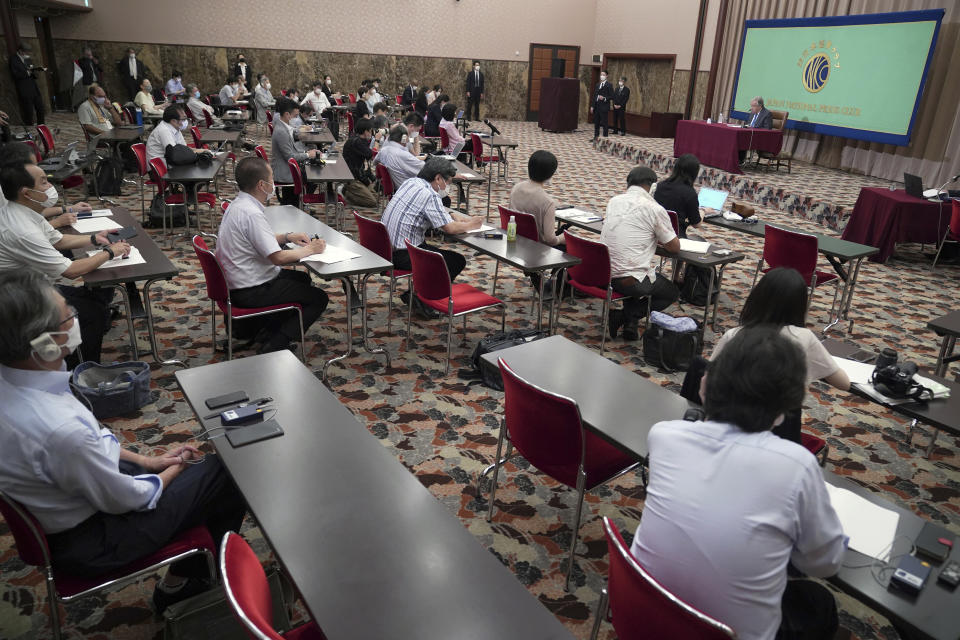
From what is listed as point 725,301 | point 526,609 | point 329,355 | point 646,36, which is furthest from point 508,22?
point 526,609

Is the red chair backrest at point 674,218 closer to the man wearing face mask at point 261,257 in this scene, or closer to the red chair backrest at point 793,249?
the red chair backrest at point 793,249

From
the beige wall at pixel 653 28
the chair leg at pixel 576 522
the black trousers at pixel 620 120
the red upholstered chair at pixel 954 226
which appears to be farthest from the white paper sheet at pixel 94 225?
the beige wall at pixel 653 28

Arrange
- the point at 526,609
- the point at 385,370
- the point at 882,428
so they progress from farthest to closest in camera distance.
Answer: the point at 385,370, the point at 882,428, the point at 526,609

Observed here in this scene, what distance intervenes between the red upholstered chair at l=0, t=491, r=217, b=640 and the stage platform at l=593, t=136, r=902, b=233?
9104mm

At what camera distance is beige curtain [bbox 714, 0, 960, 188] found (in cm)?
995

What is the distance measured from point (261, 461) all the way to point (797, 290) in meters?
2.11

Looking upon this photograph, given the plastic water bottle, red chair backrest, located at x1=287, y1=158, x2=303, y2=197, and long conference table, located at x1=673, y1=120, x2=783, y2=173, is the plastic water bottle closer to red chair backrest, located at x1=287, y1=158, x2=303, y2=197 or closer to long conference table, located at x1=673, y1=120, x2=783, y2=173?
red chair backrest, located at x1=287, y1=158, x2=303, y2=197

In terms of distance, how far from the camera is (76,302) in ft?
12.1

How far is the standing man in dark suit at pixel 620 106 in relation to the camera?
1689cm

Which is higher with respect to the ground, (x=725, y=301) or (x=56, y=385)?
(x=56, y=385)

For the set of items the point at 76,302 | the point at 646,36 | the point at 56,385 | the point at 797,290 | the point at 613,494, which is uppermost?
the point at 646,36

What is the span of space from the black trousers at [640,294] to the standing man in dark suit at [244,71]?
1626 centimetres

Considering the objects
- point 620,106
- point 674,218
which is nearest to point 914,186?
point 674,218

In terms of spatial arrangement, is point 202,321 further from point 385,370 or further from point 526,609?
point 526,609
